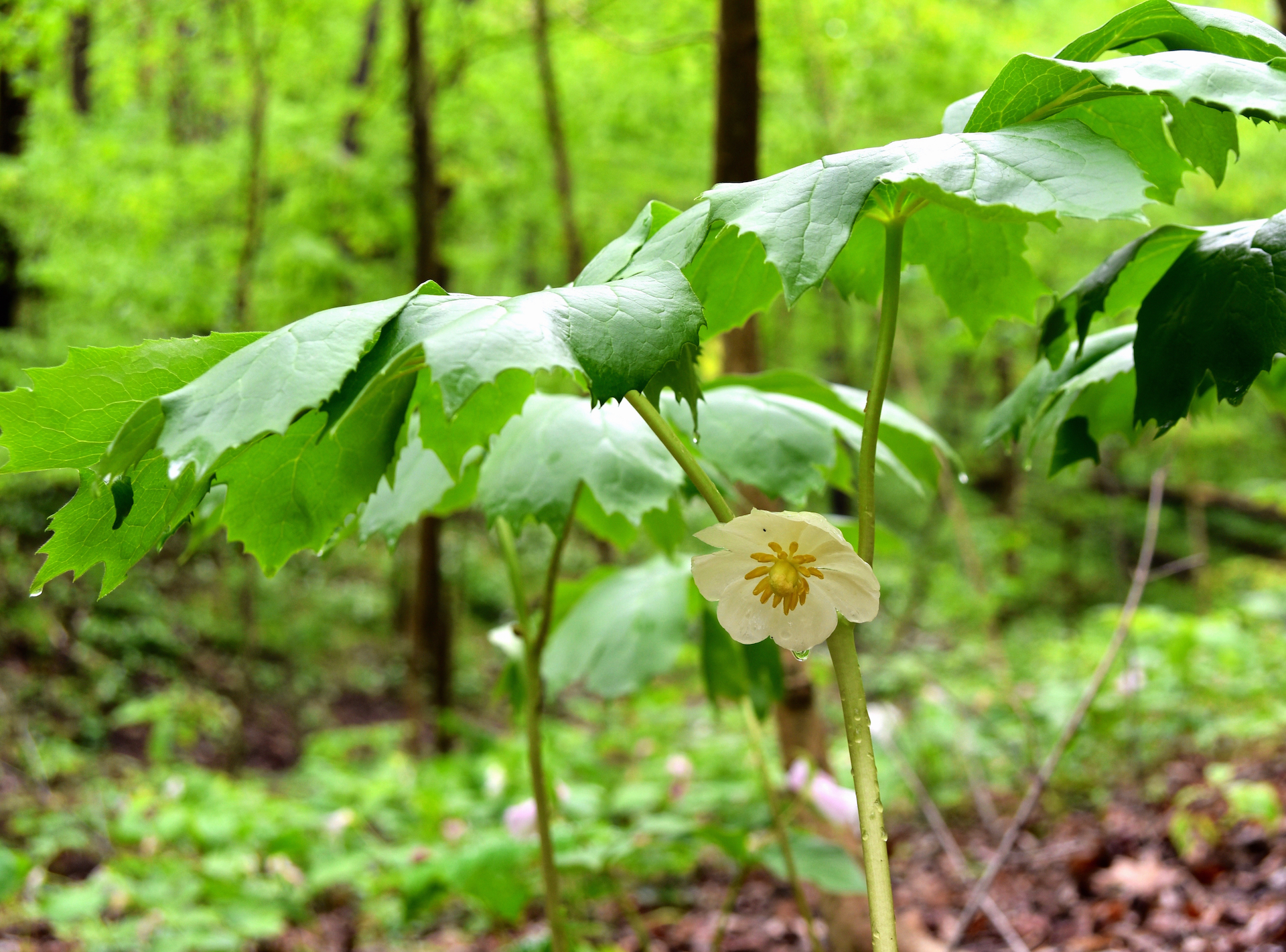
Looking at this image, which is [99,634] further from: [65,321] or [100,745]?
[65,321]

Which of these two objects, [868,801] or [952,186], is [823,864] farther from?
[952,186]

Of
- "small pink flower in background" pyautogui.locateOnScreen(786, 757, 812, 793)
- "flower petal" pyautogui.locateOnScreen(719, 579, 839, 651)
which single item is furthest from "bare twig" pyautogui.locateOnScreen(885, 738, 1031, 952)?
"flower petal" pyautogui.locateOnScreen(719, 579, 839, 651)

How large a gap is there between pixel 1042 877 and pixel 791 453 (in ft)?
6.82

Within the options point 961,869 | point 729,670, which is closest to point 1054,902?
point 961,869

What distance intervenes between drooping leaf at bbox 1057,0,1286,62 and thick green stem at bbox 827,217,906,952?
217mm

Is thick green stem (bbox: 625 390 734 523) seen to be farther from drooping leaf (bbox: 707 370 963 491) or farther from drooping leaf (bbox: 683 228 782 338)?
drooping leaf (bbox: 707 370 963 491)

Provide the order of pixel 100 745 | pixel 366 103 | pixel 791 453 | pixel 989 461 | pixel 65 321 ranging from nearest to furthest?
pixel 791 453
pixel 100 745
pixel 65 321
pixel 366 103
pixel 989 461

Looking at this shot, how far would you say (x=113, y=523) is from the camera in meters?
0.61

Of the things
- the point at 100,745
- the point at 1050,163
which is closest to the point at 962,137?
the point at 1050,163

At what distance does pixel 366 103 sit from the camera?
7547 mm

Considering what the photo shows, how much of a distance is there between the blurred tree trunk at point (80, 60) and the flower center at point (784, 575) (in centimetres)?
809

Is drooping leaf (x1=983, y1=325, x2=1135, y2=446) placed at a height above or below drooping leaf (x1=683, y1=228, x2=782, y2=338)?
below

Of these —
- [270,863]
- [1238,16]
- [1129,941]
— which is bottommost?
[270,863]

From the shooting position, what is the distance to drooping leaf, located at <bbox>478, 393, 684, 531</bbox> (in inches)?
38.8
